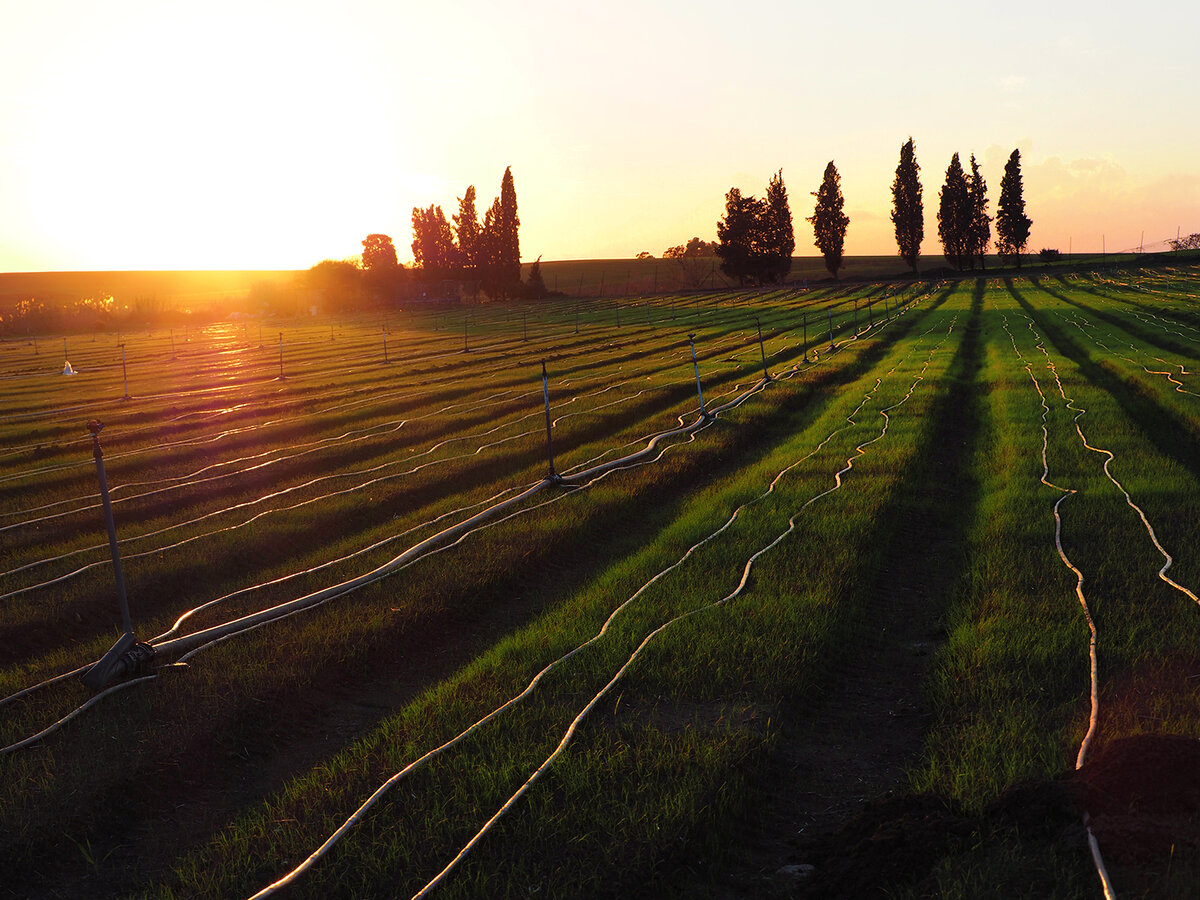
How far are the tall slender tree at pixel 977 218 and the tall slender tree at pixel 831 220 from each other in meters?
13.7

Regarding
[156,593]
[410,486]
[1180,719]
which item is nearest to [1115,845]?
[1180,719]

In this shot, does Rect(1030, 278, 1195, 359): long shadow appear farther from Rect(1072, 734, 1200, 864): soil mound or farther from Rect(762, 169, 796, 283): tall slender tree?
Rect(762, 169, 796, 283): tall slender tree

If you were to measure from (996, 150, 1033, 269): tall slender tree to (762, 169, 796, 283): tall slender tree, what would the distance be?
2340 cm

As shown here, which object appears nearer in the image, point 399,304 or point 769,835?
point 769,835

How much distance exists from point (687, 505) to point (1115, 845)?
6.28 meters

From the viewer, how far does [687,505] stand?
30.6ft

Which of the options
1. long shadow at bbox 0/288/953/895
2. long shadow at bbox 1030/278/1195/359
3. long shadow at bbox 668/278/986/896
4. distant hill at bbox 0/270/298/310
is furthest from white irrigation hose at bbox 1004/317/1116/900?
distant hill at bbox 0/270/298/310

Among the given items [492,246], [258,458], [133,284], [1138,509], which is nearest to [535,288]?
[492,246]

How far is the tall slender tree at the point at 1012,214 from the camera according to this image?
288 feet

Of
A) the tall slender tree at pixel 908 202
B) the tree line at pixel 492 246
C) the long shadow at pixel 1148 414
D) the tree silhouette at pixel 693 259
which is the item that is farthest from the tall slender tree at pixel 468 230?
the long shadow at pixel 1148 414

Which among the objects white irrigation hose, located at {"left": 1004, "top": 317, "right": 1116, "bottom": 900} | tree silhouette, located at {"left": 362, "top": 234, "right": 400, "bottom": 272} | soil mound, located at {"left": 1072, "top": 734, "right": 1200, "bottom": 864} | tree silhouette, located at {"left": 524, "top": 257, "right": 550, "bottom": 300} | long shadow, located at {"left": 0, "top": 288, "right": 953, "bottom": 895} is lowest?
long shadow, located at {"left": 0, "top": 288, "right": 953, "bottom": 895}

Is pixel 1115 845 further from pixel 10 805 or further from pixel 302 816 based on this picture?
pixel 10 805

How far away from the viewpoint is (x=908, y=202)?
3327 inches

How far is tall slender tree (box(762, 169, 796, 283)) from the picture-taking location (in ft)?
273
